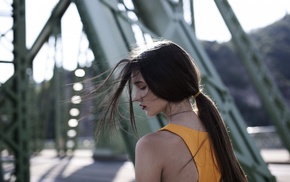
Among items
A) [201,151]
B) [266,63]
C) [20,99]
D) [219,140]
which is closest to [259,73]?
[20,99]

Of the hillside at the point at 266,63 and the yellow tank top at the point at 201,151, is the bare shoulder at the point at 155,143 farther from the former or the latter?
the hillside at the point at 266,63

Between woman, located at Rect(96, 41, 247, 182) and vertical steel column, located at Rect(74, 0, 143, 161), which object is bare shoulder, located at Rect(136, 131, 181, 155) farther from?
vertical steel column, located at Rect(74, 0, 143, 161)

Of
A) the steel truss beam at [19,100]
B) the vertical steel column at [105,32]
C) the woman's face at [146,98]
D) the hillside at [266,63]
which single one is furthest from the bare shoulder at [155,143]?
the hillside at [266,63]

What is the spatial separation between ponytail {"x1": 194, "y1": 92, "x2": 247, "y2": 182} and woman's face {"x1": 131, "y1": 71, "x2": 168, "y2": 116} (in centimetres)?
16

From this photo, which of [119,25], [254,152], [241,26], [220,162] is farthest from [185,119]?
[241,26]

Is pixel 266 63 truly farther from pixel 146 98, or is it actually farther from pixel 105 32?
pixel 146 98

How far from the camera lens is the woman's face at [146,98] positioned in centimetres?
131

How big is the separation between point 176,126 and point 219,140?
20 cm

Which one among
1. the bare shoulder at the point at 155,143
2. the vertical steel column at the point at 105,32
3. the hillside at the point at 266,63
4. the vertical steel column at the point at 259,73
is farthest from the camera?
the hillside at the point at 266,63

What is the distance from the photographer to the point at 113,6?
2.92m

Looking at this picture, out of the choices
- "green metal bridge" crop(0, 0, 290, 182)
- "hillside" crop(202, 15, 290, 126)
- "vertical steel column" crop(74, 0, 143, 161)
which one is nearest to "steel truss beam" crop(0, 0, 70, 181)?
"green metal bridge" crop(0, 0, 290, 182)

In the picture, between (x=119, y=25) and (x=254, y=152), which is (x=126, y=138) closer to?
(x=119, y=25)

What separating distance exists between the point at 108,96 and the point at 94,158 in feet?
53.7

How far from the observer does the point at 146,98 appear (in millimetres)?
1329
